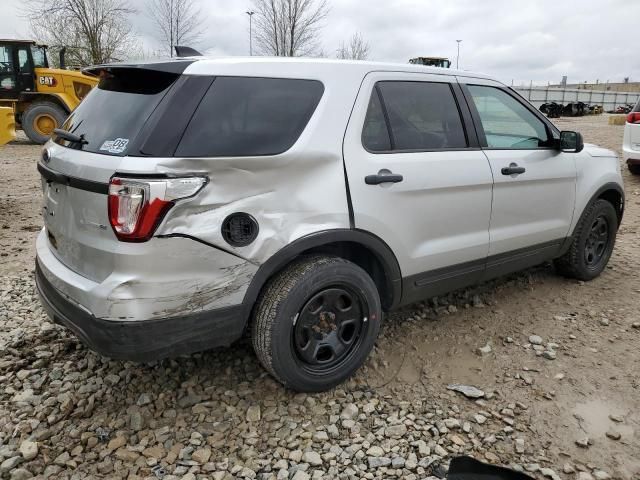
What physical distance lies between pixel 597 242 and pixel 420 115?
2.49 m

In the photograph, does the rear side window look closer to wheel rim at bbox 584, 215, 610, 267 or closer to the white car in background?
wheel rim at bbox 584, 215, 610, 267

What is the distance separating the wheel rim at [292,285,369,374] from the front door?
3.97 ft

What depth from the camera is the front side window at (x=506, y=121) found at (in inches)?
138

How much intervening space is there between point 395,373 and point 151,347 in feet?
4.97

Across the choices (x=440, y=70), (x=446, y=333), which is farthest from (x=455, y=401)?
(x=440, y=70)

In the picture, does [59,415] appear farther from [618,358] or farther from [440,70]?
[618,358]

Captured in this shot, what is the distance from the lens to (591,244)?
4.52 m

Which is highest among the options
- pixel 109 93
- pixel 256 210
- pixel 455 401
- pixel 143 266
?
pixel 109 93

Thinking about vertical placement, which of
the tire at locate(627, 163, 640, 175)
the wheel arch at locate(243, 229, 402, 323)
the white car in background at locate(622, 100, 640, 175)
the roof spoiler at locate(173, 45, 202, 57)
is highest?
the roof spoiler at locate(173, 45, 202, 57)

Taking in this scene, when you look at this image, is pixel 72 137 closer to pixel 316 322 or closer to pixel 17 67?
pixel 316 322

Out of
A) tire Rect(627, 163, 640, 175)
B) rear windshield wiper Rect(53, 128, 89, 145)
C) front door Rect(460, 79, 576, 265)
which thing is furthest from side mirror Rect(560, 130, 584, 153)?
tire Rect(627, 163, 640, 175)

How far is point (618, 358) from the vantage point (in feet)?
10.8

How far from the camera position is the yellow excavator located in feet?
45.7

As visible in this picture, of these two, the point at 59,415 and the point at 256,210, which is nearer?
the point at 256,210
